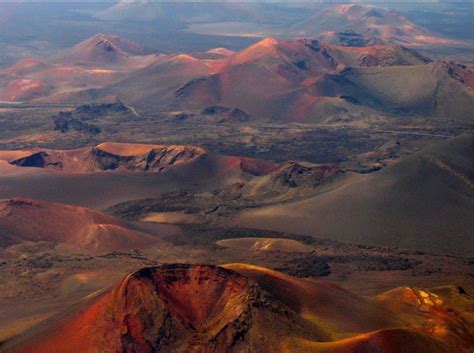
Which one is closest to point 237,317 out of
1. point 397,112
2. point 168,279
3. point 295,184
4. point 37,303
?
point 168,279

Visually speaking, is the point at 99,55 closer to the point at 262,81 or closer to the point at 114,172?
the point at 262,81

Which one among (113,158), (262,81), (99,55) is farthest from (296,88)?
(99,55)

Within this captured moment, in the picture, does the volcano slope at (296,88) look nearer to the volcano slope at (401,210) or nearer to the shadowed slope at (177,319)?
the volcano slope at (401,210)

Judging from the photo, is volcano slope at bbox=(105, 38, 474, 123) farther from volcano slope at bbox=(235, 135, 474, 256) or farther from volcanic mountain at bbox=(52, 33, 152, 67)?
volcano slope at bbox=(235, 135, 474, 256)

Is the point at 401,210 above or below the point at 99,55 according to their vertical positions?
above

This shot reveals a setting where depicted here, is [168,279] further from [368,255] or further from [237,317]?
[368,255]
